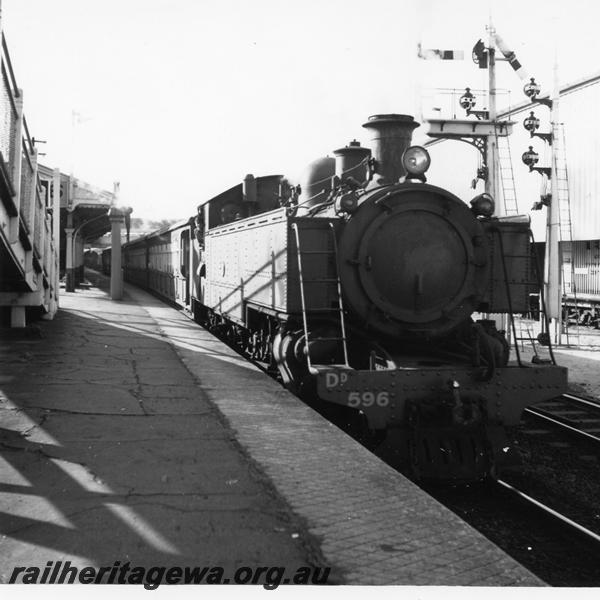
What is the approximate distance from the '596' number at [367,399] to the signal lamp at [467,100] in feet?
37.9

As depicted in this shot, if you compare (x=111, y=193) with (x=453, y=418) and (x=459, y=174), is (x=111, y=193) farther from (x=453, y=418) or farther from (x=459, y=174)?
(x=453, y=418)

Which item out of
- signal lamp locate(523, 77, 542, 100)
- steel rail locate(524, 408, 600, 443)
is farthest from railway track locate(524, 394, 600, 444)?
signal lamp locate(523, 77, 542, 100)

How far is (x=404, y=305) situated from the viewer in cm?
663

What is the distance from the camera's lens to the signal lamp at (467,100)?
1545 centimetres

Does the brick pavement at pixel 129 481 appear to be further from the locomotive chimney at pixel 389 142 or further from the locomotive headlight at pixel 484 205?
the locomotive headlight at pixel 484 205

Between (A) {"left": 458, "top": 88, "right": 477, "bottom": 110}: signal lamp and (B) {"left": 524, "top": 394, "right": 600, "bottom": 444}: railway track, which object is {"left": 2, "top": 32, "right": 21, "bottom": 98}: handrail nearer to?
(B) {"left": 524, "top": 394, "right": 600, "bottom": 444}: railway track

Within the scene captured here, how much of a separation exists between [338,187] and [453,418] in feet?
9.14

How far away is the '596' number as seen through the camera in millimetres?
5680

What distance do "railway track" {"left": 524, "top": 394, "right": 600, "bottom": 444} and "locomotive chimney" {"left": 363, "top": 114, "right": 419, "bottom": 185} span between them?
345cm

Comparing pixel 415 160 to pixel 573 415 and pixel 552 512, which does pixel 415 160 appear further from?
pixel 573 415

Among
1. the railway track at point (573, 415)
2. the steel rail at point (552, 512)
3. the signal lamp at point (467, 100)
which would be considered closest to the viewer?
the steel rail at point (552, 512)

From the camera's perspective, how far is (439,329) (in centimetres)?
671

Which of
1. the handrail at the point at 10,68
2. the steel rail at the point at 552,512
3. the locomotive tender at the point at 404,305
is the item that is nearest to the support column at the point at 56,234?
the handrail at the point at 10,68

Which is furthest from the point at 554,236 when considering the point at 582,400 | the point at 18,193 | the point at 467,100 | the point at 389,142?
the point at 18,193
